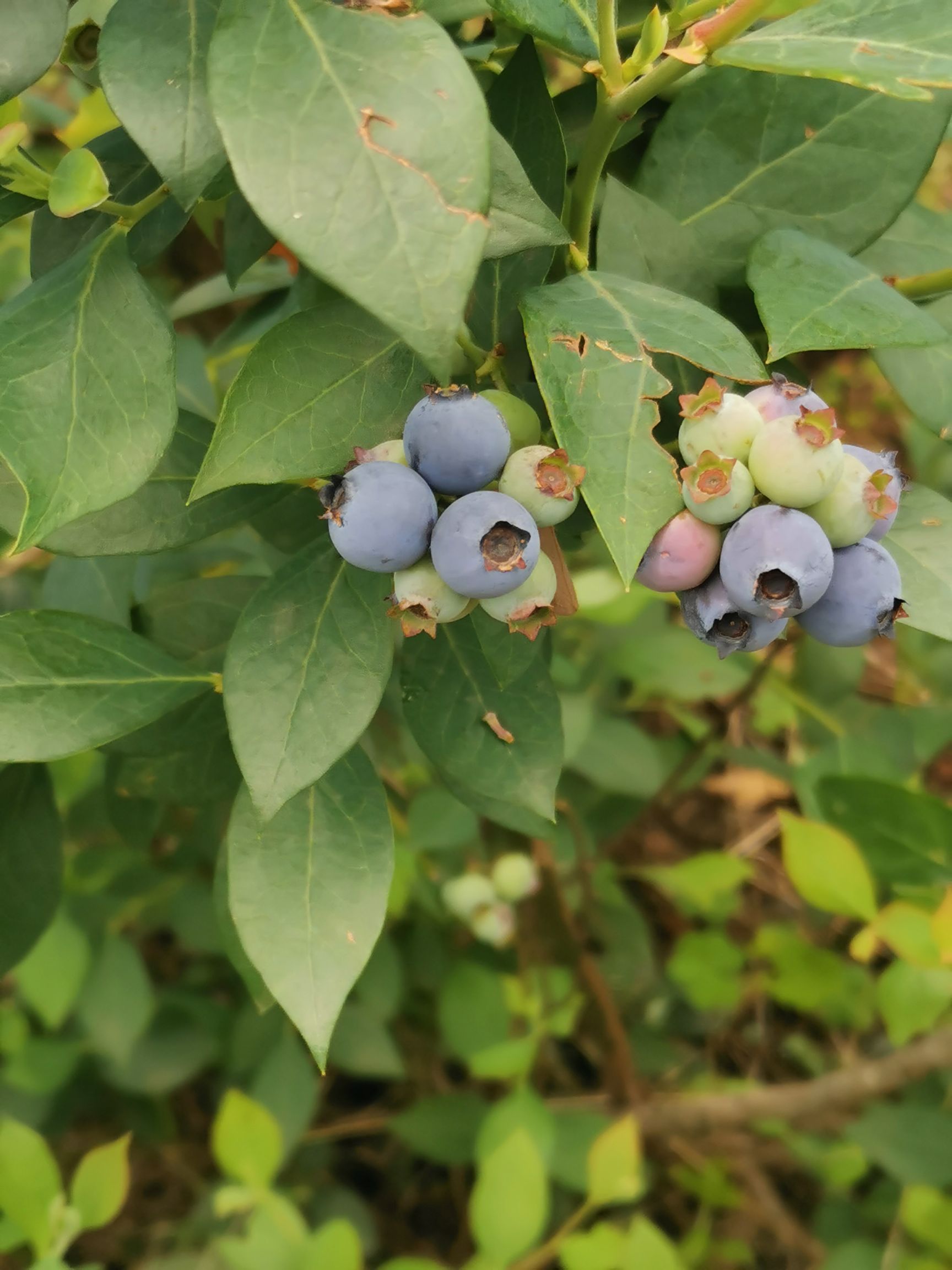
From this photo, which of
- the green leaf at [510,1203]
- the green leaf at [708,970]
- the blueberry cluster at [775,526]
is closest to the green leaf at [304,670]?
the blueberry cluster at [775,526]

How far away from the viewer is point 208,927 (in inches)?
66.2

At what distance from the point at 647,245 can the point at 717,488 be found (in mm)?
266

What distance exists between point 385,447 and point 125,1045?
1.28 meters

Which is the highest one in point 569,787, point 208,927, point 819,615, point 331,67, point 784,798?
point 331,67

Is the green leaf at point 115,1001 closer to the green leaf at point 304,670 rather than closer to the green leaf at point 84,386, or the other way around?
the green leaf at point 304,670

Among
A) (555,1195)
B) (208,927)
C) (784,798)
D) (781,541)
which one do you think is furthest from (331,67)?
(784,798)

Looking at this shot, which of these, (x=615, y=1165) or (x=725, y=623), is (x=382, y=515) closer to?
(x=725, y=623)

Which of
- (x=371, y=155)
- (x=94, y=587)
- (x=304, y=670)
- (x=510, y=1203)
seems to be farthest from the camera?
(x=510, y=1203)

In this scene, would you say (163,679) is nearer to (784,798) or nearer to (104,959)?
(104,959)

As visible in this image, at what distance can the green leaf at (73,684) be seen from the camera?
2.53 feet

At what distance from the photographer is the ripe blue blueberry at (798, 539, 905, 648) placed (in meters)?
0.62

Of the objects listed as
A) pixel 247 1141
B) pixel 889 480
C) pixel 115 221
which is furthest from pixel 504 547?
pixel 247 1141

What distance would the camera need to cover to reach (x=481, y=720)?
0.87 meters

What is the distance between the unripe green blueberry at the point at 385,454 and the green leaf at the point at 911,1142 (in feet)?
4.71
